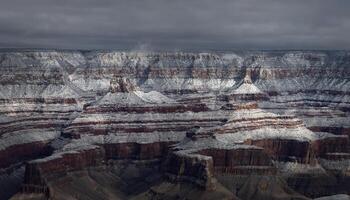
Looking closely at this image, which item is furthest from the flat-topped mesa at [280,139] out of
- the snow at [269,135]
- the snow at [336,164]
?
the snow at [336,164]

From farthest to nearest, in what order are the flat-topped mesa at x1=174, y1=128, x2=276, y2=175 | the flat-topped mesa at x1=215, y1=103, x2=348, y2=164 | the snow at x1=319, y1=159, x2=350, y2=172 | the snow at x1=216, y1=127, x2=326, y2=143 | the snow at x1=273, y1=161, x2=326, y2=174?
the snow at x1=216, y1=127, x2=326, y2=143, the flat-topped mesa at x1=215, y1=103, x2=348, y2=164, the snow at x1=319, y1=159, x2=350, y2=172, the snow at x1=273, y1=161, x2=326, y2=174, the flat-topped mesa at x1=174, y1=128, x2=276, y2=175

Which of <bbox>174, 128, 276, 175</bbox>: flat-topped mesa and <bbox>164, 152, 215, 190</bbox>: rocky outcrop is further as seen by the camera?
<bbox>174, 128, 276, 175</bbox>: flat-topped mesa

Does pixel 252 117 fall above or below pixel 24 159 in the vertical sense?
above

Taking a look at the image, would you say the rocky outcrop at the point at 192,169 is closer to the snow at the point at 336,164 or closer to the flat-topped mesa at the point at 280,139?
the flat-topped mesa at the point at 280,139

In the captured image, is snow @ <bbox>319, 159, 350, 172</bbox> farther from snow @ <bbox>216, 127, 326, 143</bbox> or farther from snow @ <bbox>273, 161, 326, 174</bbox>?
snow @ <bbox>216, 127, 326, 143</bbox>

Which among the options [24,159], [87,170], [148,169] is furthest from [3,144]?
[148,169]

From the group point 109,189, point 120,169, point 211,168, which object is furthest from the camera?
point 120,169

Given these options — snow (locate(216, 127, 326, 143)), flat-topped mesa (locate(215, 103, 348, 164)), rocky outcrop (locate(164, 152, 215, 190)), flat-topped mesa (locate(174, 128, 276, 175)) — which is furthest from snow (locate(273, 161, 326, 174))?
rocky outcrop (locate(164, 152, 215, 190))

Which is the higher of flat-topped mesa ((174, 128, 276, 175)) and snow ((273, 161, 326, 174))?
flat-topped mesa ((174, 128, 276, 175))

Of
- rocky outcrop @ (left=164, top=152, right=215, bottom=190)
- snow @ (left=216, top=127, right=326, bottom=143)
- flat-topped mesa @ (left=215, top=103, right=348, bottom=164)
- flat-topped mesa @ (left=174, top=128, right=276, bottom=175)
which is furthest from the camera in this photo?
snow @ (left=216, top=127, right=326, bottom=143)

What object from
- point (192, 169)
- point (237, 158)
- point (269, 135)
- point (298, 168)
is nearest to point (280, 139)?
point (269, 135)

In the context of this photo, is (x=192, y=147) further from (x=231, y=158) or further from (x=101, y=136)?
(x=101, y=136)
